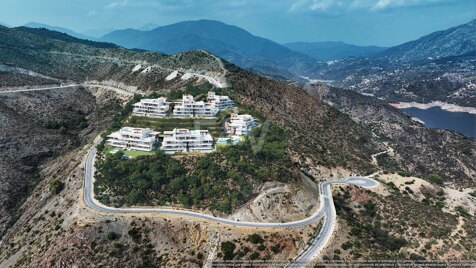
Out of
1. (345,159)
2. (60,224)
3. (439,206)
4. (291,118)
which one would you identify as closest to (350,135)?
(291,118)

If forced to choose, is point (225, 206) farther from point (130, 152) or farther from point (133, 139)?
point (133, 139)

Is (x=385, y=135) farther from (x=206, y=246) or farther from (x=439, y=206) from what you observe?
(x=206, y=246)

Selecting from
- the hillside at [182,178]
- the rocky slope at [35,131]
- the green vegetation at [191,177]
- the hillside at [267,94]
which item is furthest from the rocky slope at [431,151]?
the rocky slope at [35,131]

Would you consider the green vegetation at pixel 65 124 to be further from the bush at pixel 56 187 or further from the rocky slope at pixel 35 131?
the bush at pixel 56 187

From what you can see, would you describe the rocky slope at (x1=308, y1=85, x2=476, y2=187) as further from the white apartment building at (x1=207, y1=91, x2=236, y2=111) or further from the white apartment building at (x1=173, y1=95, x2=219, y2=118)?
the white apartment building at (x1=173, y1=95, x2=219, y2=118)

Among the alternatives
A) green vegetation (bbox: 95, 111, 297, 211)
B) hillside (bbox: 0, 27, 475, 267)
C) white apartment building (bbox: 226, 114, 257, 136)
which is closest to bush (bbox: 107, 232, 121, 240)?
hillside (bbox: 0, 27, 475, 267)

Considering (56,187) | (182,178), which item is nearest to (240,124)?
(182,178)

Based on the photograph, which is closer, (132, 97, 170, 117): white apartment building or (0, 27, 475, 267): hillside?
(0, 27, 475, 267): hillside
